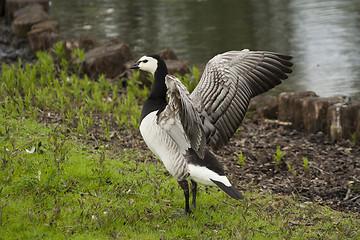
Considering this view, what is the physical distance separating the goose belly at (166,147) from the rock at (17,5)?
39.6 feet

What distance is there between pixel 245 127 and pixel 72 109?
9.37 ft

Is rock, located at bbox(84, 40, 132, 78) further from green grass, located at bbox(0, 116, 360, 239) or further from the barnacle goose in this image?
the barnacle goose

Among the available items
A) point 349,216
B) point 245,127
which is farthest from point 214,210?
point 245,127

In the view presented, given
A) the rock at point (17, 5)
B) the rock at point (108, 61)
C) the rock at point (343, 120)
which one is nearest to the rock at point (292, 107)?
the rock at point (343, 120)

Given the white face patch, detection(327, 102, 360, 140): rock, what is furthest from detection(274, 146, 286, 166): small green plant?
the white face patch

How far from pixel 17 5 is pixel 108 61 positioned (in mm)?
7395

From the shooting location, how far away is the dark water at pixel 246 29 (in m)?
11.3

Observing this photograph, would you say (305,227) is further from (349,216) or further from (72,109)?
(72,109)

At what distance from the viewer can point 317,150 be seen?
7.23 meters

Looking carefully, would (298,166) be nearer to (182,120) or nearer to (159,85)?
(159,85)

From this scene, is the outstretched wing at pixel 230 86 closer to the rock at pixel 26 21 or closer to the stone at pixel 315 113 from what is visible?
the stone at pixel 315 113

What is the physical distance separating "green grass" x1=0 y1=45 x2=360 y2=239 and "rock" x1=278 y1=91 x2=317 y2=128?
2.28 meters

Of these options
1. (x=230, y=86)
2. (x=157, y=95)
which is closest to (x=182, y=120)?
(x=157, y=95)

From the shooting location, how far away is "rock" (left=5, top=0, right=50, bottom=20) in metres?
15.9
